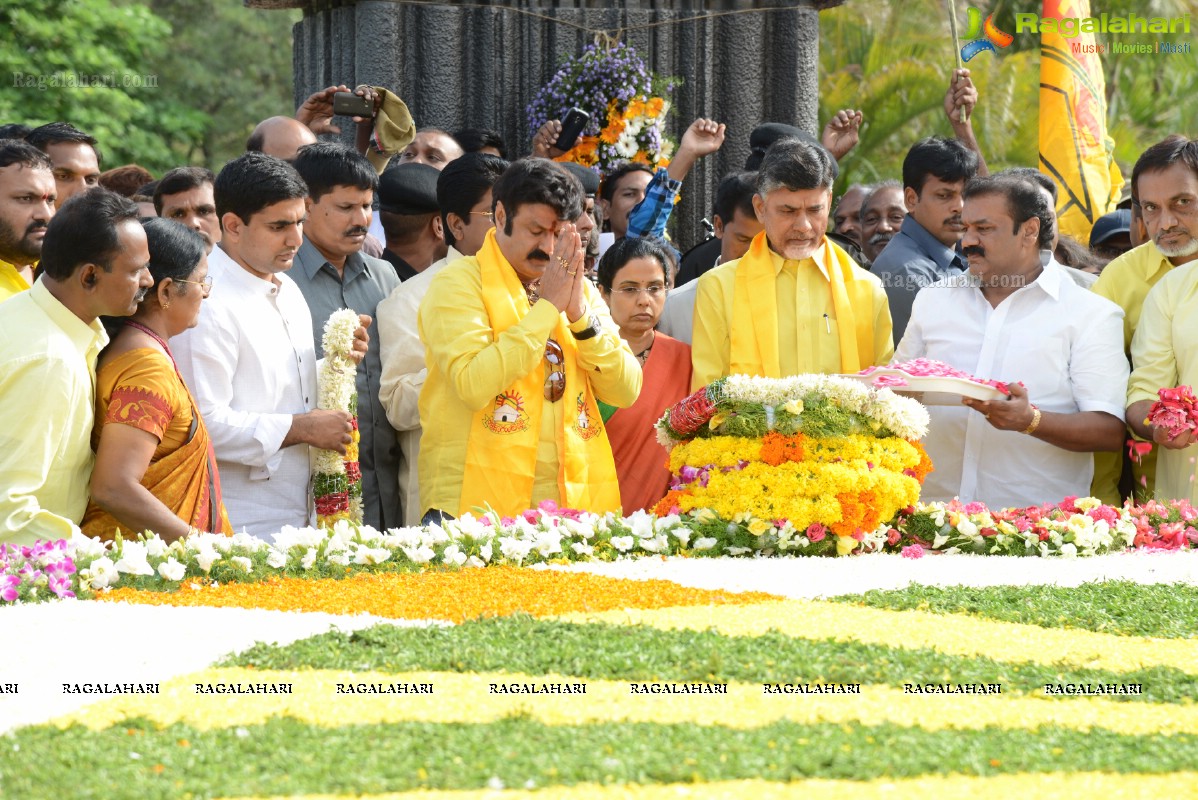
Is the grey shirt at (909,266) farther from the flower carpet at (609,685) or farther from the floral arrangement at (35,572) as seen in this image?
the floral arrangement at (35,572)

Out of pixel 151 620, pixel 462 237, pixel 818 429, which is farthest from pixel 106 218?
pixel 818 429

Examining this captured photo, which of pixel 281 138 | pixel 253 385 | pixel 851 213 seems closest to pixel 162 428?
pixel 253 385

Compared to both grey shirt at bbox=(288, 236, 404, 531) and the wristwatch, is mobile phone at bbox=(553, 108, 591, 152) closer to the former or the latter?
grey shirt at bbox=(288, 236, 404, 531)

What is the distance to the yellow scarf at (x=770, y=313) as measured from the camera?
5.69m

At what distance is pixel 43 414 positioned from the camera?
4.12m

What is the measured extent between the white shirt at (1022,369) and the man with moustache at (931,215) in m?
0.75

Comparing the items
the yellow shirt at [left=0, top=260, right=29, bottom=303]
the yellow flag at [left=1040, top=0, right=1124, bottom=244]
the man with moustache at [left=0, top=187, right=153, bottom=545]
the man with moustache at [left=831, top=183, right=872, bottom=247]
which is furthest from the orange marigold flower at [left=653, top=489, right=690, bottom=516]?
the yellow flag at [left=1040, top=0, right=1124, bottom=244]

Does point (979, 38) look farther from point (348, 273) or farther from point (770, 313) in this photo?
point (348, 273)

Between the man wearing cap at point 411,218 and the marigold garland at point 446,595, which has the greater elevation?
the man wearing cap at point 411,218

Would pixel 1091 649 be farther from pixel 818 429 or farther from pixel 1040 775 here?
pixel 818 429

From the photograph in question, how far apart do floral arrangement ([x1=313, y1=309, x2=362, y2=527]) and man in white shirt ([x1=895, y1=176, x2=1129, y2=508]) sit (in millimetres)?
2157

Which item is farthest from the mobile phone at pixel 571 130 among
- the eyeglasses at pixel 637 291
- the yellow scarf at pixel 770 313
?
the yellow scarf at pixel 770 313

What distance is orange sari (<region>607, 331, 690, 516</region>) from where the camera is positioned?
5.79 m

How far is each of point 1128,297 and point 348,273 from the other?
314 cm
